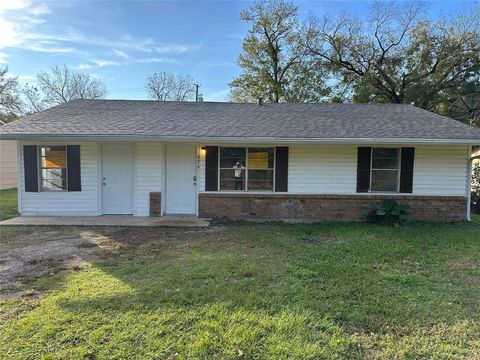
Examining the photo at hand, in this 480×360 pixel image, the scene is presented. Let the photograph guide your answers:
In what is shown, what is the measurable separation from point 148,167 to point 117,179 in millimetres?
1017

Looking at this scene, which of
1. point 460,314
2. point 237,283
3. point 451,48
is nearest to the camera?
point 460,314

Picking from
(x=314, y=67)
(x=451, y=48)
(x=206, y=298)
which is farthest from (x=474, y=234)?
(x=314, y=67)

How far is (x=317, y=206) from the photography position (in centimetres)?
923

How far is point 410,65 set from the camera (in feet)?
67.1

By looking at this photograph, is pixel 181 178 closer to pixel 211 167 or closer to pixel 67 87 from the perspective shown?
pixel 211 167

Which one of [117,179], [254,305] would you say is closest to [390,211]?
[254,305]

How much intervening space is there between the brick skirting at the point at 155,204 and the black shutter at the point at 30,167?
10.9 ft

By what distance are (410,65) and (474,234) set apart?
16369 mm

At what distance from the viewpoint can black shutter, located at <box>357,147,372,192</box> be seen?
916 cm

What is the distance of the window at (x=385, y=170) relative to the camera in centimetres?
925

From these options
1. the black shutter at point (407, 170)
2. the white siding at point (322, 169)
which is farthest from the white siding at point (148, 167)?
the black shutter at point (407, 170)

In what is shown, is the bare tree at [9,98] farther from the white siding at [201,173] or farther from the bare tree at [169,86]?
the white siding at [201,173]

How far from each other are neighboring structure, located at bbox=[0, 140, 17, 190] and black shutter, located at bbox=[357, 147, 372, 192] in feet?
55.1

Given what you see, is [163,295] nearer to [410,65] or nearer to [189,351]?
[189,351]
